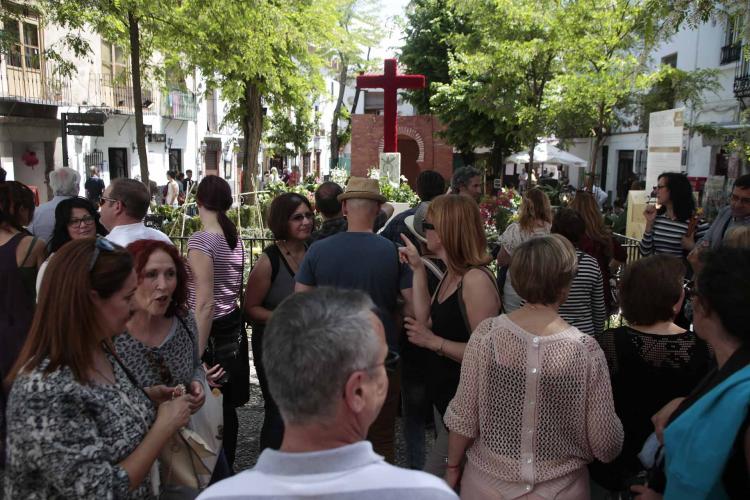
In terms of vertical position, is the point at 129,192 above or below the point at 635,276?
above

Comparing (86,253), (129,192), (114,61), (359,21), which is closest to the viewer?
(86,253)

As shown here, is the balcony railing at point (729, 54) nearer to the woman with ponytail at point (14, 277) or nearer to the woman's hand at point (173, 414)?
the woman with ponytail at point (14, 277)

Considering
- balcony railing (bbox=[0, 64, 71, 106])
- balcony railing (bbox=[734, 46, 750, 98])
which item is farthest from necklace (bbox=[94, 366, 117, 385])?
balcony railing (bbox=[734, 46, 750, 98])

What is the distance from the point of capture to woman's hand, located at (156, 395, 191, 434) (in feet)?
7.24

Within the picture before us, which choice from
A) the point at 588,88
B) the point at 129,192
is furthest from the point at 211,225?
the point at 588,88

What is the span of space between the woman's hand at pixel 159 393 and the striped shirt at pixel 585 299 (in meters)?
2.35

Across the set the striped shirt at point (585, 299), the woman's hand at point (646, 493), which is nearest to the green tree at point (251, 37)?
the striped shirt at point (585, 299)

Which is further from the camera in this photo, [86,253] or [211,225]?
[211,225]

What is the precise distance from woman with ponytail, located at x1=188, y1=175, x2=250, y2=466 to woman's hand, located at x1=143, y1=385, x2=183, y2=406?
3.97 feet

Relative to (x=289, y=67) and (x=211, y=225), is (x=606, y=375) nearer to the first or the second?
(x=211, y=225)

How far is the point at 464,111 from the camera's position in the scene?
1013 inches

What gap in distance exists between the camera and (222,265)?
409cm

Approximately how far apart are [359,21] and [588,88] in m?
17.8

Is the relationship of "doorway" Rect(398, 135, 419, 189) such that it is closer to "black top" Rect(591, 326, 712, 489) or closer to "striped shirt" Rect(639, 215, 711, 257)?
"striped shirt" Rect(639, 215, 711, 257)
